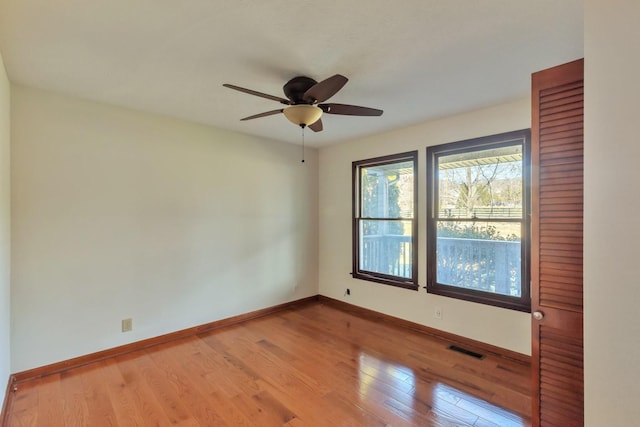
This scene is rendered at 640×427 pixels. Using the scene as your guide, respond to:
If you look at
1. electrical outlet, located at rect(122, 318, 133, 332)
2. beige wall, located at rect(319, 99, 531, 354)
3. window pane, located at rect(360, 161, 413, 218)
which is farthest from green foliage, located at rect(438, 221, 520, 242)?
electrical outlet, located at rect(122, 318, 133, 332)

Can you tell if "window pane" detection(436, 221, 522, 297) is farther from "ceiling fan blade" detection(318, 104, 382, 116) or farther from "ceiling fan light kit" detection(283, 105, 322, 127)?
"ceiling fan light kit" detection(283, 105, 322, 127)

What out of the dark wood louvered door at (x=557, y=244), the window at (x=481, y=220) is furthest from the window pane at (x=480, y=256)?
the dark wood louvered door at (x=557, y=244)

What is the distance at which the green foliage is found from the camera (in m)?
2.99

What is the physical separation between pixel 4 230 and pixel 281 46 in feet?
7.88

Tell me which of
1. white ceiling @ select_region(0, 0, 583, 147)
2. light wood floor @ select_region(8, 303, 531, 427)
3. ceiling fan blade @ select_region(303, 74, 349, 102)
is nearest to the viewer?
white ceiling @ select_region(0, 0, 583, 147)

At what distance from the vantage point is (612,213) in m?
0.84

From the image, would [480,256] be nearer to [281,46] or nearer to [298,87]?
[298,87]

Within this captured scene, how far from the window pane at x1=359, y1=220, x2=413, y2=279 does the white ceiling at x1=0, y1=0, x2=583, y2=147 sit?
1.67m

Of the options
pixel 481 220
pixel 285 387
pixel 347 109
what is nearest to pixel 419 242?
pixel 481 220

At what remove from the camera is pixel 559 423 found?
4.98 ft

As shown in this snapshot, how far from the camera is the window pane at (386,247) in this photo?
3770 millimetres

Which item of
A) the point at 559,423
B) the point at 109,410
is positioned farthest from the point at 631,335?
the point at 109,410

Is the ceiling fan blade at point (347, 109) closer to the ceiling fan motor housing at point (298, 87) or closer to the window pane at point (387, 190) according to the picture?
the ceiling fan motor housing at point (298, 87)

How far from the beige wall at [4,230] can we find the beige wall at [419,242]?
3.50 metres
